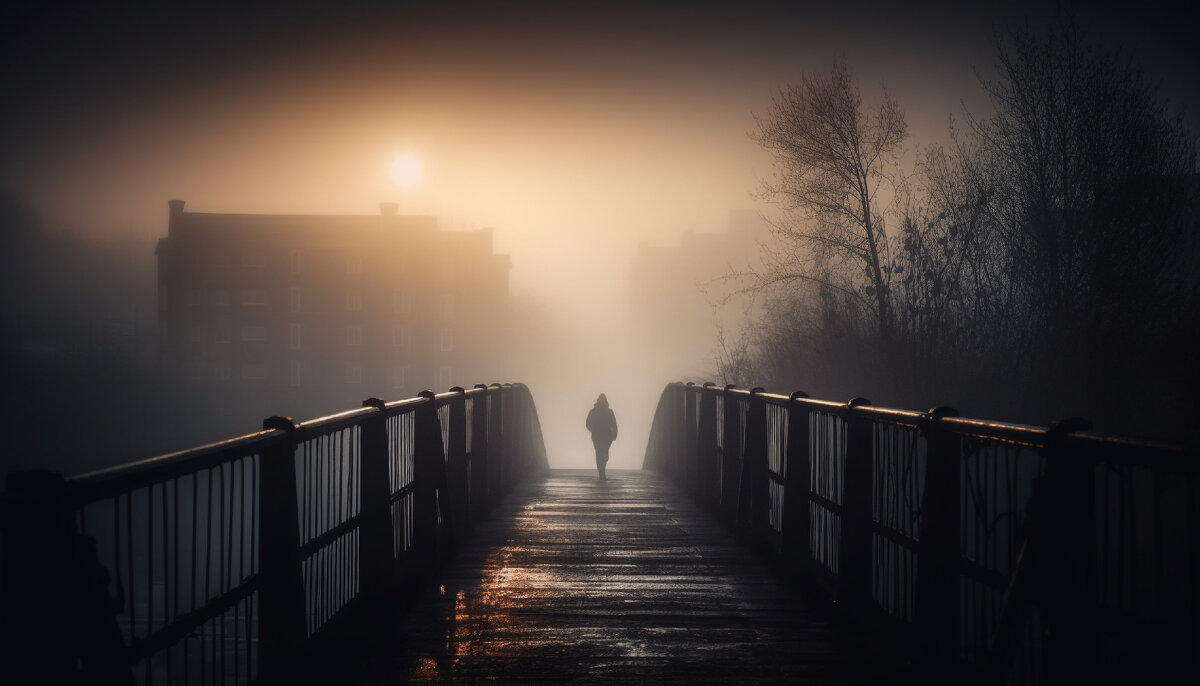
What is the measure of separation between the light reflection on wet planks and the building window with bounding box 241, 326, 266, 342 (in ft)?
209

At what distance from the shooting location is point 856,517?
5047mm

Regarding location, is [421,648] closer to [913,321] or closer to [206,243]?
[913,321]

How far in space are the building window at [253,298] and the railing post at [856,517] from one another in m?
67.5

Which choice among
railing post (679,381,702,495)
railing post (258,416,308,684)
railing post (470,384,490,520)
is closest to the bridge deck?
railing post (258,416,308,684)

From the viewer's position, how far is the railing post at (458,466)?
7781mm

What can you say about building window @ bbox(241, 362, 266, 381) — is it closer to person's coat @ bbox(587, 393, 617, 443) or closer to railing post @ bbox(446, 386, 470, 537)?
person's coat @ bbox(587, 393, 617, 443)

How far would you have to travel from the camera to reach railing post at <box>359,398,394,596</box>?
16.9 ft

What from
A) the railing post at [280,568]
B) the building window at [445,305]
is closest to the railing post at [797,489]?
the railing post at [280,568]

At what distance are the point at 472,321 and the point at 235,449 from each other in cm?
6575

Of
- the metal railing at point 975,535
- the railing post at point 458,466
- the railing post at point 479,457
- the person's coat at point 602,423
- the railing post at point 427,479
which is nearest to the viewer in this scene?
the metal railing at point 975,535

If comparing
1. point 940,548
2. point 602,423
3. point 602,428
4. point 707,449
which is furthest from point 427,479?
point 602,423

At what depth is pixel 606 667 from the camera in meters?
4.25

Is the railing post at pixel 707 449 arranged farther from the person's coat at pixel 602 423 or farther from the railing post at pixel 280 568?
the person's coat at pixel 602 423

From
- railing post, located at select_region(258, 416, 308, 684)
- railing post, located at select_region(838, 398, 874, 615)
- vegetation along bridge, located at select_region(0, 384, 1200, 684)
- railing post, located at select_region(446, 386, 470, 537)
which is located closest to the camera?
vegetation along bridge, located at select_region(0, 384, 1200, 684)
